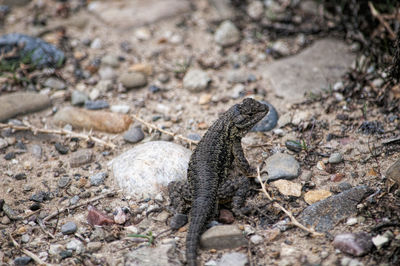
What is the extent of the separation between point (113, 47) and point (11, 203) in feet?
13.8

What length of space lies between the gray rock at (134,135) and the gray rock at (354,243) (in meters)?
3.30

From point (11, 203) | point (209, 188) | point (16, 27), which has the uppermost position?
→ point (16, 27)

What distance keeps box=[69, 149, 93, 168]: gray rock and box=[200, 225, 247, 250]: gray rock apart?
2.40 meters

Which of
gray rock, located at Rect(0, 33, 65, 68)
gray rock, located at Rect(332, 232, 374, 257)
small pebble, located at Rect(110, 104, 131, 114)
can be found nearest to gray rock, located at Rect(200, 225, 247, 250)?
gray rock, located at Rect(332, 232, 374, 257)

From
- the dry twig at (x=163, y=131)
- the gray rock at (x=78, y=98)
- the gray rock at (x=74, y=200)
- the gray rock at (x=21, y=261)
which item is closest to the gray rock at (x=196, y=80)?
the dry twig at (x=163, y=131)

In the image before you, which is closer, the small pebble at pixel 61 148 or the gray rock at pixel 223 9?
the small pebble at pixel 61 148

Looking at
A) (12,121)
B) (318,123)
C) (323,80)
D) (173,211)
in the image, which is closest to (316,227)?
(173,211)

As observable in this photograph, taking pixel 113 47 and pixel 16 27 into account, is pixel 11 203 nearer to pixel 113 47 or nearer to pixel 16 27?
pixel 113 47

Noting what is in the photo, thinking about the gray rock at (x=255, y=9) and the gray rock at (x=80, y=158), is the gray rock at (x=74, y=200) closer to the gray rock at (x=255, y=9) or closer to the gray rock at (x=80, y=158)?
the gray rock at (x=80, y=158)

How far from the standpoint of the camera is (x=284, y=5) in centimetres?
880

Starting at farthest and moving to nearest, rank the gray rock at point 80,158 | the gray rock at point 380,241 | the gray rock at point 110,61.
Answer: the gray rock at point 110,61
the gray rock at point 80,158
the gray rock at point 380,241

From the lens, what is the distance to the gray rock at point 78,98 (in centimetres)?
727

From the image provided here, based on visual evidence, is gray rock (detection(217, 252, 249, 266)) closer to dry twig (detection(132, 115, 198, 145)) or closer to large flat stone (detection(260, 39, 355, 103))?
dry twig (detection(132, 115, 198, 145))

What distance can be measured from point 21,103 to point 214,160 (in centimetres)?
364
